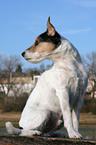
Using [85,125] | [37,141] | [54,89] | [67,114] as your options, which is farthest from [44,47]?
[85,125]

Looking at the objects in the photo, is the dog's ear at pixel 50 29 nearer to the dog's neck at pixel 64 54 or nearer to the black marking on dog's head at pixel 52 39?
the black marking on dog's head at pixel 52 39

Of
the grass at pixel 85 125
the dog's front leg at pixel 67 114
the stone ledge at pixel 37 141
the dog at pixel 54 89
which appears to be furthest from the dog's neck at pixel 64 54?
the grass at pixel 85 125

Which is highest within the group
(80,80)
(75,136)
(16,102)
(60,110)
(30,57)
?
(30,57)

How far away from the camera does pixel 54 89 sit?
5.26 m

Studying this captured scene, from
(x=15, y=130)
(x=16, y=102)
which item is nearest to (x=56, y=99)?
(x=15, y=130)

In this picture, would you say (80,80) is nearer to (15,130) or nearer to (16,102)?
(15,130)

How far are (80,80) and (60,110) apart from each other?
68cm

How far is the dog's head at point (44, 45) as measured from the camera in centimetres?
534

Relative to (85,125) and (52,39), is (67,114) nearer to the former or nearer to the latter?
(52,39)

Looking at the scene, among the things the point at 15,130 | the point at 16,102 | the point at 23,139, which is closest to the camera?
the point at 23,139

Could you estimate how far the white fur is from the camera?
16.6ft

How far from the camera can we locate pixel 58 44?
5.34 metres

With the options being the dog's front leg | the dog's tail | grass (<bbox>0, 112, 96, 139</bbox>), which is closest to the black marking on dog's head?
the dog's front leg

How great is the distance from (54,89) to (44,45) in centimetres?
85
